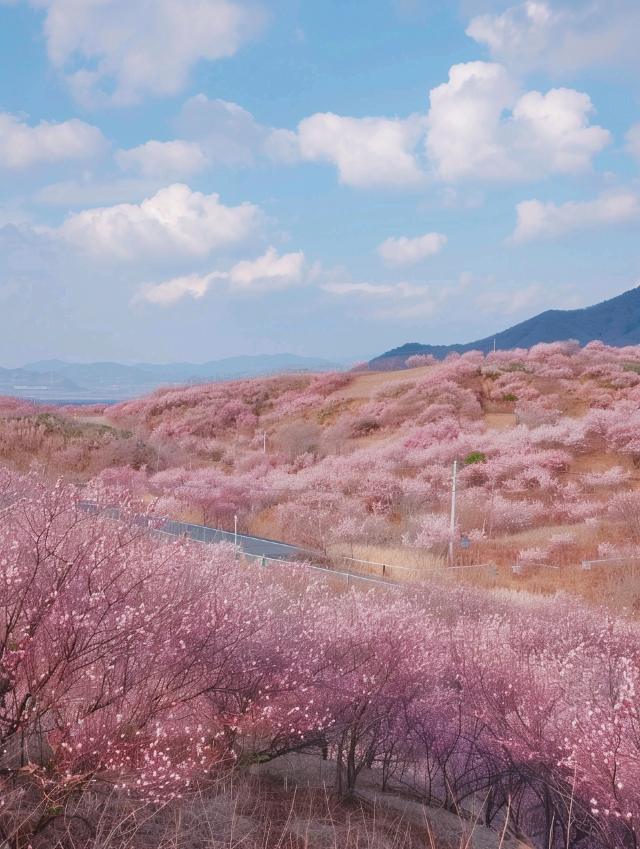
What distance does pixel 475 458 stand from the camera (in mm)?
27594

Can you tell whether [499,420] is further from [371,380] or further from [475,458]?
[371,380]

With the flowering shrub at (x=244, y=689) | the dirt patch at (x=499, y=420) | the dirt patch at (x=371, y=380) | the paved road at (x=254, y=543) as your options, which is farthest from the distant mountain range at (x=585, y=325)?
the flowering shrub at (x=244, y=689)

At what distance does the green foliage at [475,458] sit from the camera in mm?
27391

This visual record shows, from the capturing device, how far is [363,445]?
35312 millimetres

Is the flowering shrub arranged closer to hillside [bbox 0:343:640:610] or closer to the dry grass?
the dry grass

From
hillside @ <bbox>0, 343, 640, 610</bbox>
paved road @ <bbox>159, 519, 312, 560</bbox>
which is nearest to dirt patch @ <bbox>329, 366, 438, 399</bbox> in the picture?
hillside @ <bbox>0, 343, 640, 610</bbox>

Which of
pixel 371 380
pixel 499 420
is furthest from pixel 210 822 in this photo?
pixel 371 380

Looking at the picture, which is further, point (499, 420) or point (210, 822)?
point (499, 420)

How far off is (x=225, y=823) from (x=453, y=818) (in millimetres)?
3291

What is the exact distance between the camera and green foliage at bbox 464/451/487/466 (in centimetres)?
2739

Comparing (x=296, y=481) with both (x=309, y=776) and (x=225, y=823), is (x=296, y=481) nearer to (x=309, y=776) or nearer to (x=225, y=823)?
(x=309, y=776)

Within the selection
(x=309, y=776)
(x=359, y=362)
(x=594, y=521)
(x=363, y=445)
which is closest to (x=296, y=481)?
(x=363, y=445)

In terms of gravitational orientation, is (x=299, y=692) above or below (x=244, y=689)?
below

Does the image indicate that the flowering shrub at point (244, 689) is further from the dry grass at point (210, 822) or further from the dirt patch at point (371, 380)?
the dirt patch at point (371, 380)
